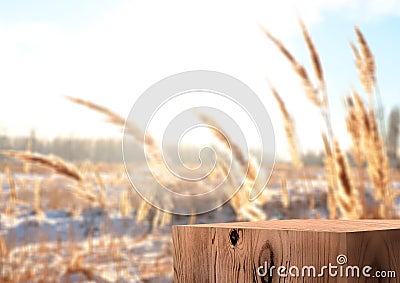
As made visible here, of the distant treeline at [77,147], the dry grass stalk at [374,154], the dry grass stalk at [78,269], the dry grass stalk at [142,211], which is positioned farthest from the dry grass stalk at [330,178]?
the dry grass stalk at [78,269]

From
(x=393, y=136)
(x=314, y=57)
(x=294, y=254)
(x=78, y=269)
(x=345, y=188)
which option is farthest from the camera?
(x=393, y=136)

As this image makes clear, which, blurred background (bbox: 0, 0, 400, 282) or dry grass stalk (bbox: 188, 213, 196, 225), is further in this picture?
dry grass stalk (bbox: 188, 213, 196, 225)

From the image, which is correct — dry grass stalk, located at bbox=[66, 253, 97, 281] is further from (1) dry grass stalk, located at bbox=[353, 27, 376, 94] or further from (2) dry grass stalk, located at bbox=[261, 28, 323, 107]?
(1) dry grass stalk, located at bbox=[353, 27, 376, 94]

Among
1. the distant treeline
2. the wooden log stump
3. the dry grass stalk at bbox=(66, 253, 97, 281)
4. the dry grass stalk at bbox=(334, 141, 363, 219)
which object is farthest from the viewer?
the distant treeline

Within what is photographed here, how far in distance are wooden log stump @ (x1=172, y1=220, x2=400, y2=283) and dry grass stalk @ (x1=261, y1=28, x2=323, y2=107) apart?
1.18 m

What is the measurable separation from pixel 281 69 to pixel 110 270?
98 cm

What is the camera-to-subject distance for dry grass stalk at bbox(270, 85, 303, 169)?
1.78m

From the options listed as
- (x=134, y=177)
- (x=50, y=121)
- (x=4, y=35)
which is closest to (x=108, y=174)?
(x=134, y=177)

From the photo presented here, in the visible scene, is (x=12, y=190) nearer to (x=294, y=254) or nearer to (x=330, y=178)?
(x=330, y=178)

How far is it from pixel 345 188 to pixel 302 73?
16.0 inches

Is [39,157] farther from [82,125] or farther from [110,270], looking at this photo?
[110,270]

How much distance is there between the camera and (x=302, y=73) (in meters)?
1.79

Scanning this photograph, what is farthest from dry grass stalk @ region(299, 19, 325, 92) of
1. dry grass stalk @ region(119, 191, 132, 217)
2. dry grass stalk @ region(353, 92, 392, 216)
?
dry grass stalk @ region(119, 191, 132, 217)

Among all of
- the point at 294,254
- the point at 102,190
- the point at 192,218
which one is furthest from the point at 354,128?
the point at 294,254
